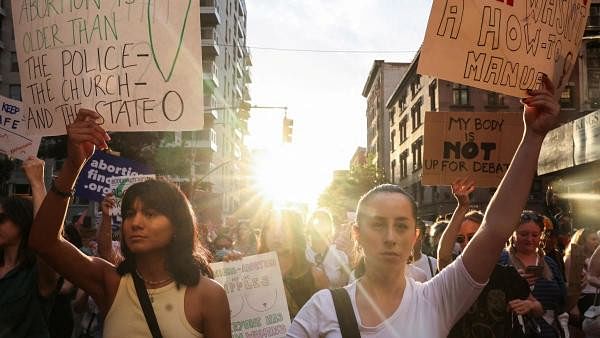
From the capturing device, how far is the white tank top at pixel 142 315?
8.57ft

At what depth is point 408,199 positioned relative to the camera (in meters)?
2.53

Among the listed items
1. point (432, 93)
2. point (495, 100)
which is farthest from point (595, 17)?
point (432, 93)

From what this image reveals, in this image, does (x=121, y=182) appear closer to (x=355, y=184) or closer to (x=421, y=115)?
(x=421, y=115)

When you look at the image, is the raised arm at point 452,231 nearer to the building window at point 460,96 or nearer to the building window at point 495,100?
the building window at point 495,100

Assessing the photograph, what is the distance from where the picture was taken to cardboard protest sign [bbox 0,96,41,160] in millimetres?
4716

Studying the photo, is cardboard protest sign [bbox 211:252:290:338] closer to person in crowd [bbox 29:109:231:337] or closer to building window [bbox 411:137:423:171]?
person in crowd [bbox 29:109:231:337]

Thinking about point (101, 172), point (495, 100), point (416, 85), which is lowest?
point (101, 172)

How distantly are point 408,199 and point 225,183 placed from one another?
210 feet

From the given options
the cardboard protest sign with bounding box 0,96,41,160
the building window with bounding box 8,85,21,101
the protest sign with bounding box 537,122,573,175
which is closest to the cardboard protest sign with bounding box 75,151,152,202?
Answer: the cardboard protest sign with bounding box 0,96,41,160

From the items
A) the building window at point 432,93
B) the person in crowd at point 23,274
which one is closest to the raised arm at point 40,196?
the person in crowd at point 23,274

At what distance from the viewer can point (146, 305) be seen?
2.63m

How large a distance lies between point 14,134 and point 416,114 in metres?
42.3

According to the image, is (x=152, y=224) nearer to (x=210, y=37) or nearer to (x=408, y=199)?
(x=408, y=199)

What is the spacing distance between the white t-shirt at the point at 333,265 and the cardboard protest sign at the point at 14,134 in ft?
9.30
